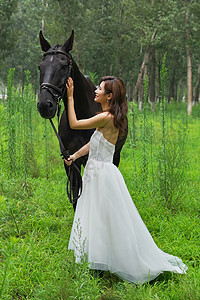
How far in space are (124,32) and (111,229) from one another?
2920 centimetres

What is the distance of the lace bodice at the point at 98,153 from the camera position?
8.86 ft

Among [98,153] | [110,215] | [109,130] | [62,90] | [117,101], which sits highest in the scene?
[62,90]

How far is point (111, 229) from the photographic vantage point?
2629 mm

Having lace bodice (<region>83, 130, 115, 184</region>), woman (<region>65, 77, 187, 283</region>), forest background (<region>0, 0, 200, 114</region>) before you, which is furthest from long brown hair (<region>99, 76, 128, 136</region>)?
forest background (<region>0, 0, 200, 114</region>)

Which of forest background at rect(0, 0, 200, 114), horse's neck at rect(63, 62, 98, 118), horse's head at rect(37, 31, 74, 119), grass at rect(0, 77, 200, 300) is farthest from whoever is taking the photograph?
forest background at rect(0, 0, 200, 114)

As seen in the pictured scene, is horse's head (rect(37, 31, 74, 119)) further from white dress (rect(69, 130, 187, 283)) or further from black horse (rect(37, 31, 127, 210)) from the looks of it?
white dress (rect(69, 130, 187, 283))

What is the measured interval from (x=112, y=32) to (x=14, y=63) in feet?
56.8

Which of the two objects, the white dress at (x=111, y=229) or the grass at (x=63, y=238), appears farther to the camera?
the white dress at (x=111, y=229)

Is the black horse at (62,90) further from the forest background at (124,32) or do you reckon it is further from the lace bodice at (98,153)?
the forest background at (124,32)

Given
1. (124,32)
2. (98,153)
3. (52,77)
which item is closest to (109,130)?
(98,153)

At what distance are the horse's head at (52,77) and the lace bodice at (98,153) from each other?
457mm

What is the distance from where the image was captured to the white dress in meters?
2.61

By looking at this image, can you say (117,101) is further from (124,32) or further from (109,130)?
(124,32)

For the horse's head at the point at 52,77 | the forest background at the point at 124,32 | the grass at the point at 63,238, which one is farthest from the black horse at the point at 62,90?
the forest background at the point at 124,32
